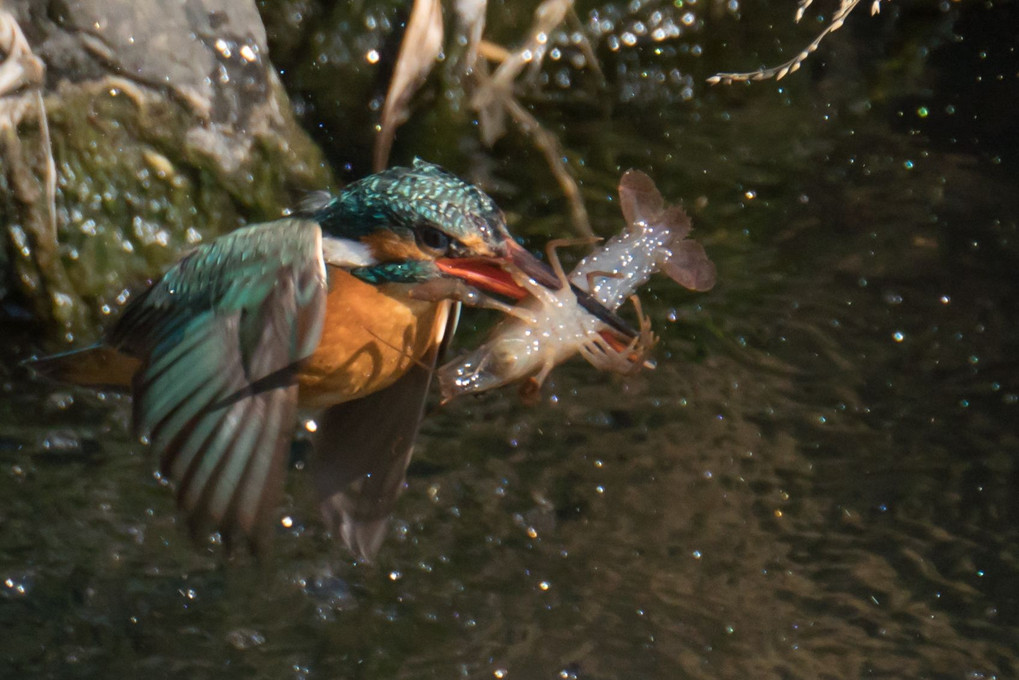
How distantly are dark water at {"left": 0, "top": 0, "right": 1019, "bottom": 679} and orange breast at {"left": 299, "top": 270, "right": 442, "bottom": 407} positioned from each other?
1.75 ft

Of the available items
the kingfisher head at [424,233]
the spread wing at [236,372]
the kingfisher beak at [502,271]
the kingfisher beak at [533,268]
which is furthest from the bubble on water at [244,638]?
the kingfisher beak at [533,268]

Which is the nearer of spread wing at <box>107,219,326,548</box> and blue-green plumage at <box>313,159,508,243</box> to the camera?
spread wing at <box>107,219,326,548</box>

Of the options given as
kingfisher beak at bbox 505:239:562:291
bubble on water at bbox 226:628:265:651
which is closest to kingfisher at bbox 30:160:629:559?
kingfisher beak at bbox 505:239:562:291

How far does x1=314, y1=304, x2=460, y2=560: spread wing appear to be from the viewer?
2.72 m

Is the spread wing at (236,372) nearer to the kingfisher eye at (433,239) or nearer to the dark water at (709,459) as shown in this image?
the kingfisher eye at (433,239)

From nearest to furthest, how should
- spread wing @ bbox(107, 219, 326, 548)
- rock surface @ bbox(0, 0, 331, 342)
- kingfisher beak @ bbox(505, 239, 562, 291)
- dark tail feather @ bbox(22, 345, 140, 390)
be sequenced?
spread wing @ bbox(107, 219, 326, 548) → kingfisher beak @ bbox(505, 239, 562, 291) → dark tail feather @ bbox(22, 345, 140, 390) → rock surface @ bbox(0, 0, 331, 342)

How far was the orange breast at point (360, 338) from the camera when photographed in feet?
8.34

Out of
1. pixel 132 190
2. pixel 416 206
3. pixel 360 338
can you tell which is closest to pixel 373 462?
pixel 360 338

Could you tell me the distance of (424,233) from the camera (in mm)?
2467

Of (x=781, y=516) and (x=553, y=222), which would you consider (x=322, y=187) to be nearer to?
(x=553, y=222)

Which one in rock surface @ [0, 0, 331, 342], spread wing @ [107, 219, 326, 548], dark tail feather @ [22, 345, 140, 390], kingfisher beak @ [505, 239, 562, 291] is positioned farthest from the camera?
rock surface @ [0, 0, 331, 342]

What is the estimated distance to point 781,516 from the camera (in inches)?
121

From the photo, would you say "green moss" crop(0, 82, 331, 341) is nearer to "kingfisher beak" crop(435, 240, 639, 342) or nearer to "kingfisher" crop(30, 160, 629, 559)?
"kingfisher" crop(30, 160, 629, 559)

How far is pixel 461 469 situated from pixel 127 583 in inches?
33.3
